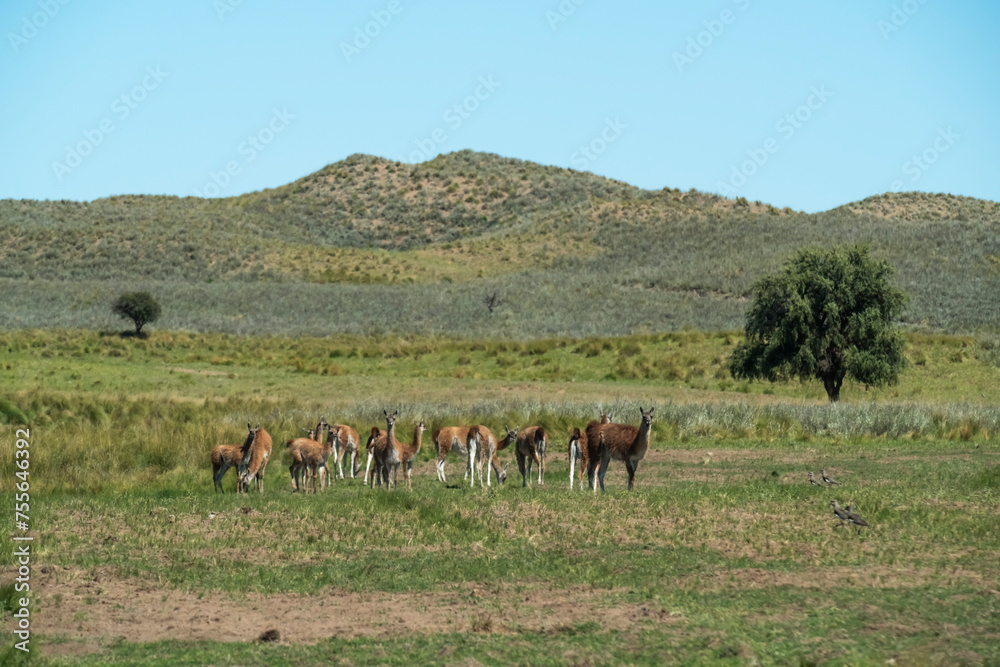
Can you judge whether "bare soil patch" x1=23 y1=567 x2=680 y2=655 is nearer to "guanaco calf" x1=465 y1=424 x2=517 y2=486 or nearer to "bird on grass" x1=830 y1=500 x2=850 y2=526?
"bird on grass" x1=830 y1=500 x2=850 y2=526

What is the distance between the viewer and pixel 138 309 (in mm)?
59062

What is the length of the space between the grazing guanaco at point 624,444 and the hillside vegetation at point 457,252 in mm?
Answer: 42796

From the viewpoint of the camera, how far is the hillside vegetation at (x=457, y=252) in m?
68.1

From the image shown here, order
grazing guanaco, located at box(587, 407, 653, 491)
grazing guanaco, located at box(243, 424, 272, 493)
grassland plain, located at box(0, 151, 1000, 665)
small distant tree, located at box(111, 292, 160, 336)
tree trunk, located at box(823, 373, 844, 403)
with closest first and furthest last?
grassland plain, located at box(0, 151, 1000, 665)
grazing guanaco, located at box(587, 407, 653, 491)
grazing guanaco, located at box(243, 424, 272, 493)
tree trunk, located at box(823, 373, 844, 403)
small distant tree, located at box(111, 292, 160, 336)

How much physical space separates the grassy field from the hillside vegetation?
3659cm

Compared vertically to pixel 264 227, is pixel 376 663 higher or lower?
lower

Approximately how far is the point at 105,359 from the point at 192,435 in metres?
27.5

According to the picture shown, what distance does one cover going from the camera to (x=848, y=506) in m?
15.5

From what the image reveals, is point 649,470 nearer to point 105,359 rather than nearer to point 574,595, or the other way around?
point 574,595

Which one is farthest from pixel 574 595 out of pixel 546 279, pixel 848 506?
pixel 546 279

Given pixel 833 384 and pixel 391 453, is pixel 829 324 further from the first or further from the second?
pixel 391 453

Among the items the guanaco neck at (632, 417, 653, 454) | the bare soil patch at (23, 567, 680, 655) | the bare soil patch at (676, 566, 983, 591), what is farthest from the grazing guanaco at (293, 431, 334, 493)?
the bare soil patch at (676, 566, 983, 591)

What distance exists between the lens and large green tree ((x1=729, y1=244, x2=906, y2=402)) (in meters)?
40.2

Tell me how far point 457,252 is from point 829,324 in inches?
2743
